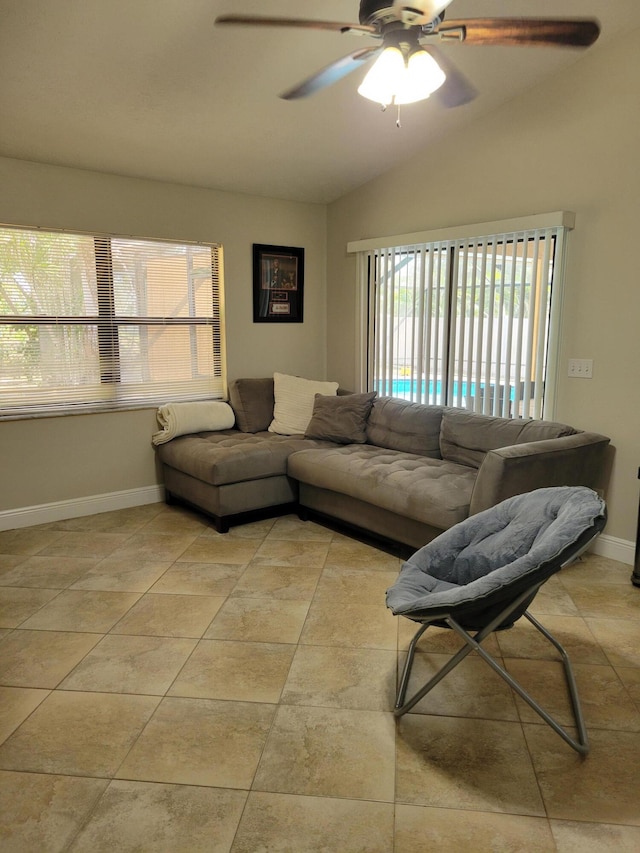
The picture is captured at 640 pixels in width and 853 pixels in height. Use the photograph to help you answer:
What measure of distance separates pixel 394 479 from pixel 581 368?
50.2 inches

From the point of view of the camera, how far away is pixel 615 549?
141 inches

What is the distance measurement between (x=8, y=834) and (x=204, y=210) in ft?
13.3

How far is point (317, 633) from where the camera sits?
273 centimetres

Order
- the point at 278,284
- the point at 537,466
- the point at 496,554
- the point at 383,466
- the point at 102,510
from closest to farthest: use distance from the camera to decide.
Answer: the point at 496,554 → the point at 537,466 → the point at 383,466 → the point at 102,510 → the point at 278,284

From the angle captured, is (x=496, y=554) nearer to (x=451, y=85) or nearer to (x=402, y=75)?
(x=402, y=75)

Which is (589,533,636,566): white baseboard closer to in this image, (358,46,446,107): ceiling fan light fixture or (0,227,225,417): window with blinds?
(358,46,446,107): ceiling fan light fixture

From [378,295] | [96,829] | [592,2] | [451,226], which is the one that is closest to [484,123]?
[451,226]

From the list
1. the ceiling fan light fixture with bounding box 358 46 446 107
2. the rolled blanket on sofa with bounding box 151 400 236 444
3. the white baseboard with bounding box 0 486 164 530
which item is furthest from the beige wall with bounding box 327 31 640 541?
the white baseboard with bounding box 0 486 164 530

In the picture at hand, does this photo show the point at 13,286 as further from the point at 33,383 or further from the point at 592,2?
the point at 592,2

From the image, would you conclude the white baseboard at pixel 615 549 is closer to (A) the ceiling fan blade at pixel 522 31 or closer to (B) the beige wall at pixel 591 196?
(B) the beige wall at pixel 591 196

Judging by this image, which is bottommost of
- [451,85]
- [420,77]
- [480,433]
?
[480,433]

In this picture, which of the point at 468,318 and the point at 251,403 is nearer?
the point at 468,318


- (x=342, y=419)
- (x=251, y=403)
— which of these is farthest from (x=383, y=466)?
(x=251, y=403)

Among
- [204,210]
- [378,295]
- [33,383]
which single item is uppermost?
[204,210]
